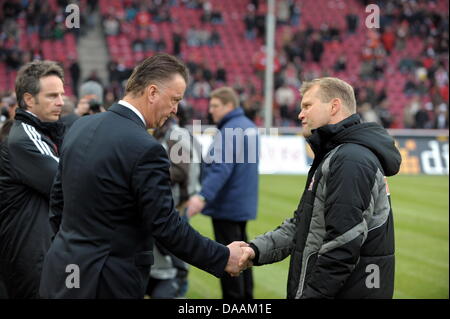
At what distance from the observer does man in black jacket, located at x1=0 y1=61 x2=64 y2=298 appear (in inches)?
161

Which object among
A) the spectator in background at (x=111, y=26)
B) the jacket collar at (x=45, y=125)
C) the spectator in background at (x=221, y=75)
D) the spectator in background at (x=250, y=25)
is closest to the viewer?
the jacket collar at (x=45, y=125)

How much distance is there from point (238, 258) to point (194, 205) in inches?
97.5

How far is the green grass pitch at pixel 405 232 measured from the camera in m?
7.15

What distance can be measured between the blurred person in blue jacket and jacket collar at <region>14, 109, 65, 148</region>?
191 cm

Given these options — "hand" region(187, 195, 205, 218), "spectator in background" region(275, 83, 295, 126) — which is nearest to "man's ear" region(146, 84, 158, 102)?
"hand" region(187, 195, 205, 218)

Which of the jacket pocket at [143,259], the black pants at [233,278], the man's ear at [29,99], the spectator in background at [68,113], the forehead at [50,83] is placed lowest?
the black pants at [233,278]

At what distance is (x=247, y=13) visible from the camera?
102ft

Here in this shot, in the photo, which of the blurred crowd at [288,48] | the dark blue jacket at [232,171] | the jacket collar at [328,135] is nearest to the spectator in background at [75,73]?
the blurred crowd at [288,48]

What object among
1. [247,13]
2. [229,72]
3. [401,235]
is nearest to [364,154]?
[401,235]

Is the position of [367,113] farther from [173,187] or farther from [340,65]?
[173,187]

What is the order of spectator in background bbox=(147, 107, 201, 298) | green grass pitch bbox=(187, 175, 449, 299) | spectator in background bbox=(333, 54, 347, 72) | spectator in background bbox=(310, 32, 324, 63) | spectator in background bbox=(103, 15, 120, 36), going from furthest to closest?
1. spectator in background bbox=(310, 32, 324, 63)
2. spectator in background bbox=(333, 54, 347, 72)
3. spectator in background bbox=(103, 15, 120, 36)
4. green grass pitch bbox=(187, 175, 449, 299)
5. spectator in background bbox=(147, 107, 201, 298)

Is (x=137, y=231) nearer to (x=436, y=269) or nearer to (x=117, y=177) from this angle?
(x=117, y=177)

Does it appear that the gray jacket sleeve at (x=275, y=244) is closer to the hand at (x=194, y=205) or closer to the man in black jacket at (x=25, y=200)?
the man in black jacket at (x=25, y=200)

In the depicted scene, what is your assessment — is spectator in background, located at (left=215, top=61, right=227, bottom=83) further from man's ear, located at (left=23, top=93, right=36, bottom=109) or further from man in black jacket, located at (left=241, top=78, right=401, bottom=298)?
man in black jacket, located at (left=241, top=78, right=401, bottom=298)
